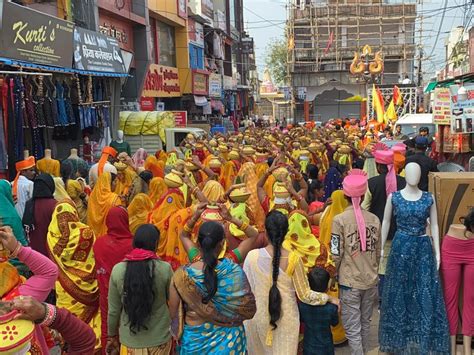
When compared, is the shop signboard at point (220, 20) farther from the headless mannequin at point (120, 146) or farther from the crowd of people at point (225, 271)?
the crowd of people at point (225, 271)

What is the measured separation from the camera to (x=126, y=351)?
3355 mm

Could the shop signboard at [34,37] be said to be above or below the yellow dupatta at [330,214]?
above

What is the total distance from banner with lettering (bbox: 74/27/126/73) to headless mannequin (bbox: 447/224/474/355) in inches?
371

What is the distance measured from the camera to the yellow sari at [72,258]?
4.45 meters

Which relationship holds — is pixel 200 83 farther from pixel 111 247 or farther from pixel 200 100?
pixel 111 247

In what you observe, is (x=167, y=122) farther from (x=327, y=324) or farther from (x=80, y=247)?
(x=327, y=324)

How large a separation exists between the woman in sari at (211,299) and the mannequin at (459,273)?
1984 mm

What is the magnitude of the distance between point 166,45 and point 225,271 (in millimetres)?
24258

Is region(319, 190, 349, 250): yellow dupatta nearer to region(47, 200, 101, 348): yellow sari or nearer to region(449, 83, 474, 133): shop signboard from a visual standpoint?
region(47, 200, 101, 348): yellow sari

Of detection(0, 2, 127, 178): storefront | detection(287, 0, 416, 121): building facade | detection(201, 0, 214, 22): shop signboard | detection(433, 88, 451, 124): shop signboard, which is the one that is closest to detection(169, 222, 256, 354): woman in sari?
detection(0, 2, 127, 178): storefront

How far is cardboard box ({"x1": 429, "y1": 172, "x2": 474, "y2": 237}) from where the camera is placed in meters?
4.35

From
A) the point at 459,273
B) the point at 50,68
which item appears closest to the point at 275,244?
the point at 459,273

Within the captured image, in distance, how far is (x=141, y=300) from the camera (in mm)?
3145

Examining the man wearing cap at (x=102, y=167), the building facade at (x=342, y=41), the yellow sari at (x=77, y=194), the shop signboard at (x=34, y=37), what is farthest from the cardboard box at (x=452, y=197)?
the building facade at (x=342, y=41)
